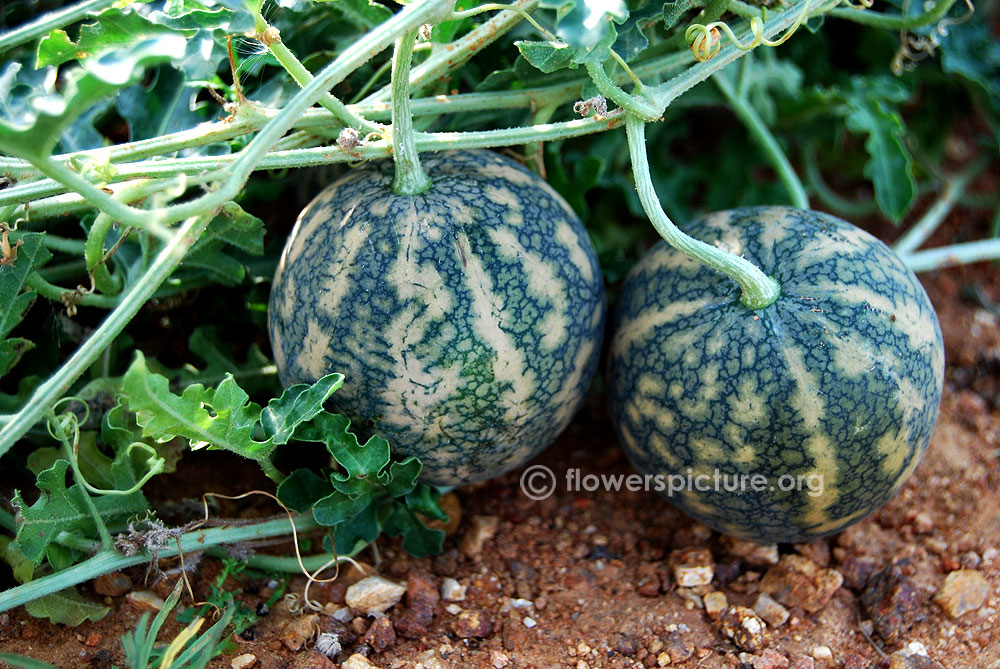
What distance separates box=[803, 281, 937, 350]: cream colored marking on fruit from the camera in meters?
1.76

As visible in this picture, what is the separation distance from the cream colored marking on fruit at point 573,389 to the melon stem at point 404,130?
0.49 m

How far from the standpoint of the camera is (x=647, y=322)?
189cm

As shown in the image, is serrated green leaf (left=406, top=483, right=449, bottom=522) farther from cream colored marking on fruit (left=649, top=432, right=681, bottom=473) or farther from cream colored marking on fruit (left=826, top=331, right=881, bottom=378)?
cream colored marking on fruit (left=826, top=331, right=881, bottom=378)

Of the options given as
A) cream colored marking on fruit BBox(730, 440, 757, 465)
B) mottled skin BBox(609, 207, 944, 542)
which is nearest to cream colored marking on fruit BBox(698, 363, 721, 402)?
mottled skin BBox(609, 207, 944, 542)

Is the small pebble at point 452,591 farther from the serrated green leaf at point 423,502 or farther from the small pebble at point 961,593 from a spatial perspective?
the small pebble at point 961,593

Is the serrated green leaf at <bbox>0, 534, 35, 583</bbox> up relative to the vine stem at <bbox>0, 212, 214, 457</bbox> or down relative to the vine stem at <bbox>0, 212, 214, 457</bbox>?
down

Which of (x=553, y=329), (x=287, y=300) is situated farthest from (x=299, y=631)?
(x=553, y=329)

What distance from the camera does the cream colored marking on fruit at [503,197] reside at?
5.86 ft

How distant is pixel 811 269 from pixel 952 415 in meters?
1.00

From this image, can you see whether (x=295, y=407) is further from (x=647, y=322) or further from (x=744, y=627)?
(x=744, y=627)

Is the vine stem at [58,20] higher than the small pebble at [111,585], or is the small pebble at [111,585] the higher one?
the vine stem at [58,20]

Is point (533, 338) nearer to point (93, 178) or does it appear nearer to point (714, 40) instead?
point (714, 40)

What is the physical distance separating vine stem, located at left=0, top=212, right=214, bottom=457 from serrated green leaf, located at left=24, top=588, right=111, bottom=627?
0.39 m

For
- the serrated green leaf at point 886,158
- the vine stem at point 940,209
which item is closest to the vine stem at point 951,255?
the vine stem at point 940,209
